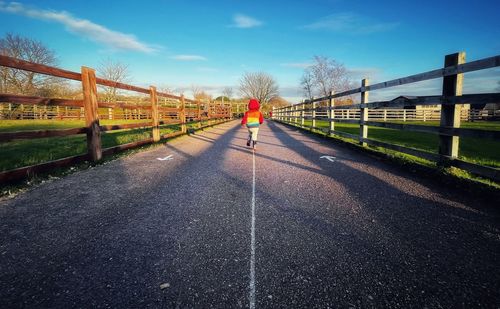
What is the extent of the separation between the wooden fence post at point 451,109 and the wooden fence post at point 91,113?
22.1 feet

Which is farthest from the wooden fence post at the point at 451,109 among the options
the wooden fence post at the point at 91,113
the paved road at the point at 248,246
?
the wooden fence post at the point at 91,113

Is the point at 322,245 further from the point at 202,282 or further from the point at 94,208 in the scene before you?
the point at 94,208

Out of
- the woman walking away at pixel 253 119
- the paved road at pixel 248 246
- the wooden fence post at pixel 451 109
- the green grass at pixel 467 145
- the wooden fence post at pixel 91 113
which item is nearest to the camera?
the paved road at pixel 248 246

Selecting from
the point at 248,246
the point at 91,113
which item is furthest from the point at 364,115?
the point at 91,113

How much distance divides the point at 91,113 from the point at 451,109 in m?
6.89

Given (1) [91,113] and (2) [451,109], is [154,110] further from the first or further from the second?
(2) [451,109]

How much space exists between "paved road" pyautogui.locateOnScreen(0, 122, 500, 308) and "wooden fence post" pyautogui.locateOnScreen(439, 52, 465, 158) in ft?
2.28

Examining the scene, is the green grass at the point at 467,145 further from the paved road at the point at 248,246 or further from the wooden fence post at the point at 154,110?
the wooden fence post at the point at 154,110

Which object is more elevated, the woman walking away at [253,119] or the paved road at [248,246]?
the woman walking away at [253,119]

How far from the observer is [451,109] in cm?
429

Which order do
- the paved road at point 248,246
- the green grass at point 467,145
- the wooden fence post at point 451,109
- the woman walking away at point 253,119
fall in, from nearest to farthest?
the paved road at point 248,246, the wooden fence post at point 451,109, the green grass at point 467,145, the woman walking away at point 253,119

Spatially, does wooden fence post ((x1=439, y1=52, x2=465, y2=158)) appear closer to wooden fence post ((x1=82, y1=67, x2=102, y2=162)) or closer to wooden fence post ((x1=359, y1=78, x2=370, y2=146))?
wooden fence post ((x1=359, y1=78, x2=370, y2=146))

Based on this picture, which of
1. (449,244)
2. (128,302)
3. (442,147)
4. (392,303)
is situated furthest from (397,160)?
(128,302)

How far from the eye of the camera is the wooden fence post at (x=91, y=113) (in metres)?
5.53
